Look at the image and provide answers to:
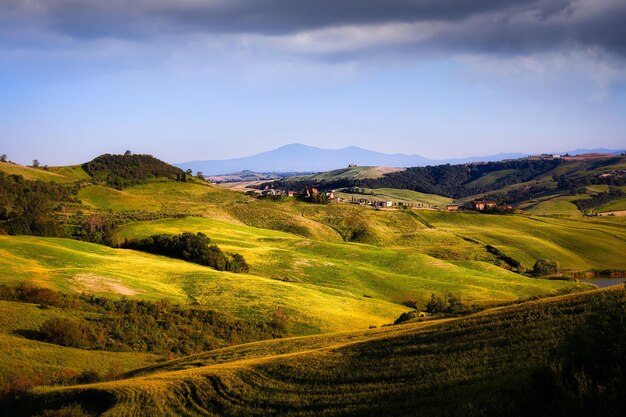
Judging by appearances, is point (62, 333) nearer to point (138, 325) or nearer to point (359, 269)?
point (138, 325)

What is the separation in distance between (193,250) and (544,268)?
280 feet

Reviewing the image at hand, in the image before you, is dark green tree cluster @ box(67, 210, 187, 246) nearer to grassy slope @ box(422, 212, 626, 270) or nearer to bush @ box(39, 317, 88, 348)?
bush @ box(39, 317, 88, 348)

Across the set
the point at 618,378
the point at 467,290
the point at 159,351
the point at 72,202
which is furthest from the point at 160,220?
the point at 618,378

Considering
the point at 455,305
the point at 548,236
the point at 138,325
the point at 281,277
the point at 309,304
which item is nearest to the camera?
the point at 138,325

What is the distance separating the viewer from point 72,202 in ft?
511

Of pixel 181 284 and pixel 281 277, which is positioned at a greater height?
pixel 181 284

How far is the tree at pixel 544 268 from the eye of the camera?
124 meters

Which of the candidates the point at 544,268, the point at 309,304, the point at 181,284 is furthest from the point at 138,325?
the point at 544,268

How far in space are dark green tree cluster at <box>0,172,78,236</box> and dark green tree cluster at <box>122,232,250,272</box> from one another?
1706 cm

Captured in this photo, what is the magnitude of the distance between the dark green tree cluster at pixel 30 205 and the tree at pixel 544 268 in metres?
109

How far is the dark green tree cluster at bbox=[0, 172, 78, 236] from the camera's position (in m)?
97.6

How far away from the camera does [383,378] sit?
76.3ft

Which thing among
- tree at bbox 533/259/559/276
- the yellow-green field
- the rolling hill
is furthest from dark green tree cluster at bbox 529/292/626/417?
tree at bbox 533/259/559/276

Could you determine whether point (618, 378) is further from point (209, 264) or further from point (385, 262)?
point (385, 262)
